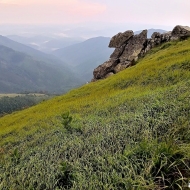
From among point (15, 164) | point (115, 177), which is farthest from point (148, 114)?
point (15, 164)

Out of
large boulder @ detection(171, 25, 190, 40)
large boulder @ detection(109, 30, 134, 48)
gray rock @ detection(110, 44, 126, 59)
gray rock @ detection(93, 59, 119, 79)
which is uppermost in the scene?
large boulder @ detection(171, 25, 190, 40)

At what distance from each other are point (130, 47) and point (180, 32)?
1028 cm

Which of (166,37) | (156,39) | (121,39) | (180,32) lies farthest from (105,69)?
(180,32)

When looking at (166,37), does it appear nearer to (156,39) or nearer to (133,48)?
(156,39)

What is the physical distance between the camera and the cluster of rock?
4400cm

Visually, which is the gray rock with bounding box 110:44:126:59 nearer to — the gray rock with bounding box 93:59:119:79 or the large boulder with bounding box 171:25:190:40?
the gray rock with bounding box 93:59:119:79

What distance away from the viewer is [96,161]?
6.37 meters

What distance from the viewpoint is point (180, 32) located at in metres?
43.0

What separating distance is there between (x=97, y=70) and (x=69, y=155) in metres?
41.3

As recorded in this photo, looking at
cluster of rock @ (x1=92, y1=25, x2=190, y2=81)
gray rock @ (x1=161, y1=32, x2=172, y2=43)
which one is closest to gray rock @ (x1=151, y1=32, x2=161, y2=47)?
cluster of rock @ (x1=92, y1=25, x2=190, y2=81)

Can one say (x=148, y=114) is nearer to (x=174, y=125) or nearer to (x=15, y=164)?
(x=174, y=125)

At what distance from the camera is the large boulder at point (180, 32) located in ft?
136

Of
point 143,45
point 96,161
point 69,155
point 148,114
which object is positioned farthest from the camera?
point 143,45

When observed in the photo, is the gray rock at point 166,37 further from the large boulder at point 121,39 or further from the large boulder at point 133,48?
the large boulder at point 121,39
